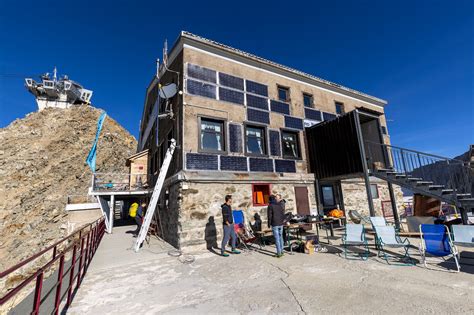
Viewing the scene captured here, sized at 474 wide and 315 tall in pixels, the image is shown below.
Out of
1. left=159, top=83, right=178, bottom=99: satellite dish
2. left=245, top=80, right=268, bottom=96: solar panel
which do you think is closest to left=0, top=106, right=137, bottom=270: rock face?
left=159, top=83, right=178, bottom=99: satellite dish

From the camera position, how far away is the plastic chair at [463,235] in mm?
4783

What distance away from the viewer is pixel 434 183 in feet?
26.4

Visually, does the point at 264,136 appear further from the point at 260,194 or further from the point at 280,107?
the point at 260,194

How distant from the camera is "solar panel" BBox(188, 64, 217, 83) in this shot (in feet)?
30.4

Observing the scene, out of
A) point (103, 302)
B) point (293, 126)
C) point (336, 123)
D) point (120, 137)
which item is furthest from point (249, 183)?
point (120, 137)

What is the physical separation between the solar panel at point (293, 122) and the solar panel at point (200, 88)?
4093 mm

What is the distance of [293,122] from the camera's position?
37.2 feet

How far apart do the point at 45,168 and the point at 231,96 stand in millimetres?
34938

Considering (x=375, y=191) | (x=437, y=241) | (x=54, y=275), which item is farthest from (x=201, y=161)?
(x=375, y=191)

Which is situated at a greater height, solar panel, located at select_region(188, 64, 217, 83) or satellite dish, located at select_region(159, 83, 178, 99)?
solar panel, located at select_region(188, 64, 217, 83)

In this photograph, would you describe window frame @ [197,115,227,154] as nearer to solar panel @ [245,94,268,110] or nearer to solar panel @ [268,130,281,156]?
solar panel @ [245,94,268,110]

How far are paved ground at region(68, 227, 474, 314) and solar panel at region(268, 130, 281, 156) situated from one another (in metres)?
5.23

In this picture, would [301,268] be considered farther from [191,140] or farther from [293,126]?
[293,126]

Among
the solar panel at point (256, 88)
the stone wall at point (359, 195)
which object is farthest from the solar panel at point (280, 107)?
the stone wall at point (359, 195)
